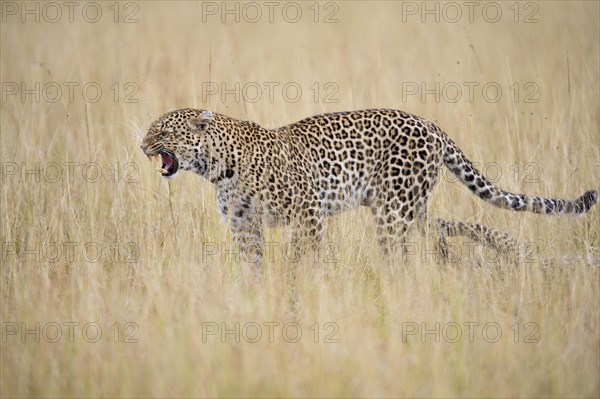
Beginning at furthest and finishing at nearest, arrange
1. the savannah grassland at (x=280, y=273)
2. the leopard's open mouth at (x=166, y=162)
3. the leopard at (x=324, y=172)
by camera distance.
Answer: the leopard at (x=324, y=172) < the leopard's open mouth at (x=166, y=162) < the savannah grassland at (x=280, y=273)

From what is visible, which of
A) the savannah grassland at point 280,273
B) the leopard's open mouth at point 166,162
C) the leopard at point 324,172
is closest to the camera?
the savannah grassland at point 280,273

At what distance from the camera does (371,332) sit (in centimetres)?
664

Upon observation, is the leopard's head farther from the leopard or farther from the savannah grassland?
the savannah grassland

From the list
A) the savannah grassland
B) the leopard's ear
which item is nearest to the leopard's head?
the leopard's ear

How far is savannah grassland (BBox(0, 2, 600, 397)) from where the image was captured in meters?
6.12

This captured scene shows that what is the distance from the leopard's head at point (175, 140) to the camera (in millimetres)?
7961

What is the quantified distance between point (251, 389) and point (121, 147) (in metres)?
5.48

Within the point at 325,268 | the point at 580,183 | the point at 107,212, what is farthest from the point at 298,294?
the point at 580,183

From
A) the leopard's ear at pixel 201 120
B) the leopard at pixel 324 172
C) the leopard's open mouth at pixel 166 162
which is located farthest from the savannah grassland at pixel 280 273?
the leopard's ear at pixel 201 120

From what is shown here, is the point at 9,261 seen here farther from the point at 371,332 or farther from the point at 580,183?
the point at 580,183

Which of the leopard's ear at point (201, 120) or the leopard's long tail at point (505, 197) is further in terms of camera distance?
the leopard's long tail at point (505, 197)

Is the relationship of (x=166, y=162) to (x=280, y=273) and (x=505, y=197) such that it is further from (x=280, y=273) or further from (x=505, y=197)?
(x=505, y=197)

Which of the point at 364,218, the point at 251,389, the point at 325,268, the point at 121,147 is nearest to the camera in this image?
the point at 251,389

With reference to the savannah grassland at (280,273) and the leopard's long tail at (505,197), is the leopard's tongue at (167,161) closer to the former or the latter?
the savannah grassland at (280,273)
